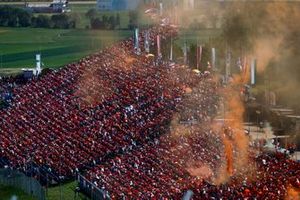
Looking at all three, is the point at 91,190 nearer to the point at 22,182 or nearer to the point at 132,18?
the point at 22,182

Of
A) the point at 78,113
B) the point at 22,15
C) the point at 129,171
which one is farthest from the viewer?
the point at 22,15

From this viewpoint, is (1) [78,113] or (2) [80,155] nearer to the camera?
(2) [80,155]

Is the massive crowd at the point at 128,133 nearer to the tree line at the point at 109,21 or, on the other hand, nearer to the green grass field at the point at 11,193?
the green grass field at the point at 11,193

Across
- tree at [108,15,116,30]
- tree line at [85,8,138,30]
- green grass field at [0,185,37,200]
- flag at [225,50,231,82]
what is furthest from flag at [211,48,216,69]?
tree at [108,15,116,30]

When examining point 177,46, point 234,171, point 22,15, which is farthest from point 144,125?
point 22,15

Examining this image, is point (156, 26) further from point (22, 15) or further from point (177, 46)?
point (22, 15)

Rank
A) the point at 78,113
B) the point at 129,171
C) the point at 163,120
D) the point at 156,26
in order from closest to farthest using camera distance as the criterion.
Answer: the point at 129,171, the point at 163,120, the point at 78,113, the point at 156,26

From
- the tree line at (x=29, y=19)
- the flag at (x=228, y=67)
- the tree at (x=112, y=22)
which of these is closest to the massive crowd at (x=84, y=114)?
the flag at (x=228, y=67)

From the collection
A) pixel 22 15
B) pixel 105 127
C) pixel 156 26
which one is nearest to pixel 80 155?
pixel 105 127

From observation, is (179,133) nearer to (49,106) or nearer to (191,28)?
(49,106)
